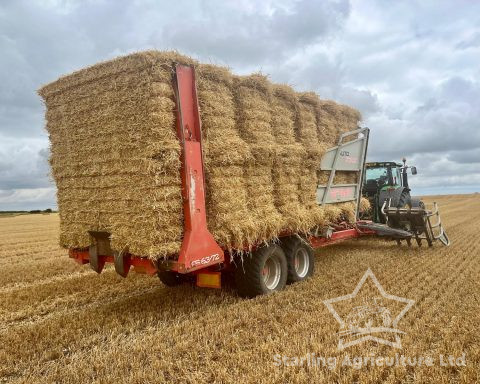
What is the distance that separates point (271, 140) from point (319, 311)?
9.54ft

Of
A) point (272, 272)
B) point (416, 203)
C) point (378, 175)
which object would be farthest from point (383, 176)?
point (272, 272)

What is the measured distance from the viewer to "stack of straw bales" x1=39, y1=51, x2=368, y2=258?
5.33 metres

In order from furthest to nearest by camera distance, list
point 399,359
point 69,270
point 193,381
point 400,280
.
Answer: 1. point 69,270
2. point 400,280
3. point 399,359
4. point 193,381

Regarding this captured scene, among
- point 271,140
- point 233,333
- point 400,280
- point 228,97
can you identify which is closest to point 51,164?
point 228,97

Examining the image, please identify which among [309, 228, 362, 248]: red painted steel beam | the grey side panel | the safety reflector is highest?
the grey side panel

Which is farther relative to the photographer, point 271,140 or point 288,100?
point 288,100

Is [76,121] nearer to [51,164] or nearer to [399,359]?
[51,164]

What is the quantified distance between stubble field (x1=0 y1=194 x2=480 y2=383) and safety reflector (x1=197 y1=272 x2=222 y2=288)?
33 cm

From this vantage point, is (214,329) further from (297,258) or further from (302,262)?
(302,262)

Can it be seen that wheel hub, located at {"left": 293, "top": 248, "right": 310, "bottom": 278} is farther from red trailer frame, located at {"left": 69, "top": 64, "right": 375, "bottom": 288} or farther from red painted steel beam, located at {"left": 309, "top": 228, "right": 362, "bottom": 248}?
red trailer frame, located at {"left": 69, "top": 64, "right": 375, "bottom": 288}

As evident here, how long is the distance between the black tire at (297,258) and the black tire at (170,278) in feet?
6.21

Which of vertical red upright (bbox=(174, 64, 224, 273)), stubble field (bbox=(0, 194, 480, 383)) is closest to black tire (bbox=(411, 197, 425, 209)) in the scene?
stubble field (bbox=(0, 194, 480, 383))

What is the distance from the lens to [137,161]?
Answer: 17.9 feet

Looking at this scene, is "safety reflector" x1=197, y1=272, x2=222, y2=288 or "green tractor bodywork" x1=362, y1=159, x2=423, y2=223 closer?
"safety reflector" x1=197, y1=272, x2=222, y2=288
